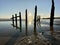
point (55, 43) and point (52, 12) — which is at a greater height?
point (52, 12)

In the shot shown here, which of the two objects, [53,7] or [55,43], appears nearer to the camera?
[55,43]

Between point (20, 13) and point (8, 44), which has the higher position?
point (20, 13)

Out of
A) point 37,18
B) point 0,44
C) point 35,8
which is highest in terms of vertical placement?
point 35,8

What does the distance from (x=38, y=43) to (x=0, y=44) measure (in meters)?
4.33

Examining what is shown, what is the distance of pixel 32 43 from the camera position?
51.9 feet

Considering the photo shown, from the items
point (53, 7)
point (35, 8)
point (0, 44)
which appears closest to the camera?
point (0, 44)

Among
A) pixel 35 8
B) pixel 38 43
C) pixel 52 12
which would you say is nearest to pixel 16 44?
pixel 38 43

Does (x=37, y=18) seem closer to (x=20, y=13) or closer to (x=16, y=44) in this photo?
(x=20, y=13)

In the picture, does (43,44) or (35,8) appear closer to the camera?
(43,44)

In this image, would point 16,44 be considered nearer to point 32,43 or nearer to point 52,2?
point 32,43

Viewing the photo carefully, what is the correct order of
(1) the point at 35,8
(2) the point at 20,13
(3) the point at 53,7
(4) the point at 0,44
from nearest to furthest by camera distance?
1. (4) the point at 0,44
2. (1) the point at 35,8
3. (3) the point at 53,7
4. (2) the point at 20,13

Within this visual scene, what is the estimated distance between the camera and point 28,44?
50.4 ft

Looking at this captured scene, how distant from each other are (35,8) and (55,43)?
17.1 feet

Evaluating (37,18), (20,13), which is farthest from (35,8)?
(20,13)
